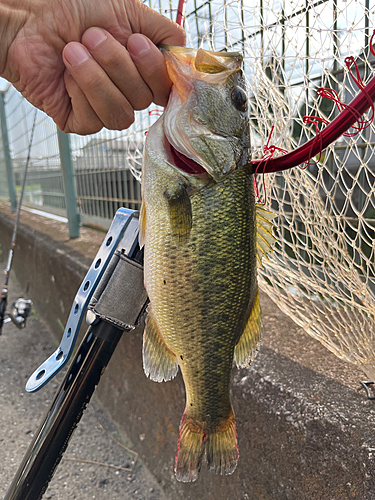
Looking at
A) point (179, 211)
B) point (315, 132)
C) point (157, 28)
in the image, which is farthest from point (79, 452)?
point (157, 28)

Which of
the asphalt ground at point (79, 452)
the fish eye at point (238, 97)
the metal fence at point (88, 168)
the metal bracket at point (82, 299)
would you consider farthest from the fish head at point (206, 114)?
the asphalt ground at point (79, 452)

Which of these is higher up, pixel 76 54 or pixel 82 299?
pixel 76 54

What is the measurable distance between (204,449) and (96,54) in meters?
1.11

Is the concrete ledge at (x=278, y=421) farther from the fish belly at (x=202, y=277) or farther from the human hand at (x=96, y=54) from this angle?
the human hand at (x=96, y=54)

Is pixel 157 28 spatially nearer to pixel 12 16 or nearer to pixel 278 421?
pixel 12 16

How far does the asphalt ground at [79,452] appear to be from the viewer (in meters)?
2.27

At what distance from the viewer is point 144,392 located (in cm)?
236

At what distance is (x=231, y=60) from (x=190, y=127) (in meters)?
0.23

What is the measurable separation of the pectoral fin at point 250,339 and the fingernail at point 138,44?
28.6 inches

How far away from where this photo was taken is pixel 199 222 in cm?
99

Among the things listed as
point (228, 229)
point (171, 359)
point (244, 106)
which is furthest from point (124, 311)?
point (244, 106)

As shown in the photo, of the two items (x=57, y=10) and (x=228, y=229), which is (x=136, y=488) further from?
(x=57, y=10)

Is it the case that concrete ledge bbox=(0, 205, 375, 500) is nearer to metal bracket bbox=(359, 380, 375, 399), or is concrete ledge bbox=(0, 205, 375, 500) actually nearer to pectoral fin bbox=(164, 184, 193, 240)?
metal bracket bbox=(359, 380, 375, 399)

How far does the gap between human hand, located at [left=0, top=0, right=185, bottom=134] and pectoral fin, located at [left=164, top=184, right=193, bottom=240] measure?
1.09 ft
